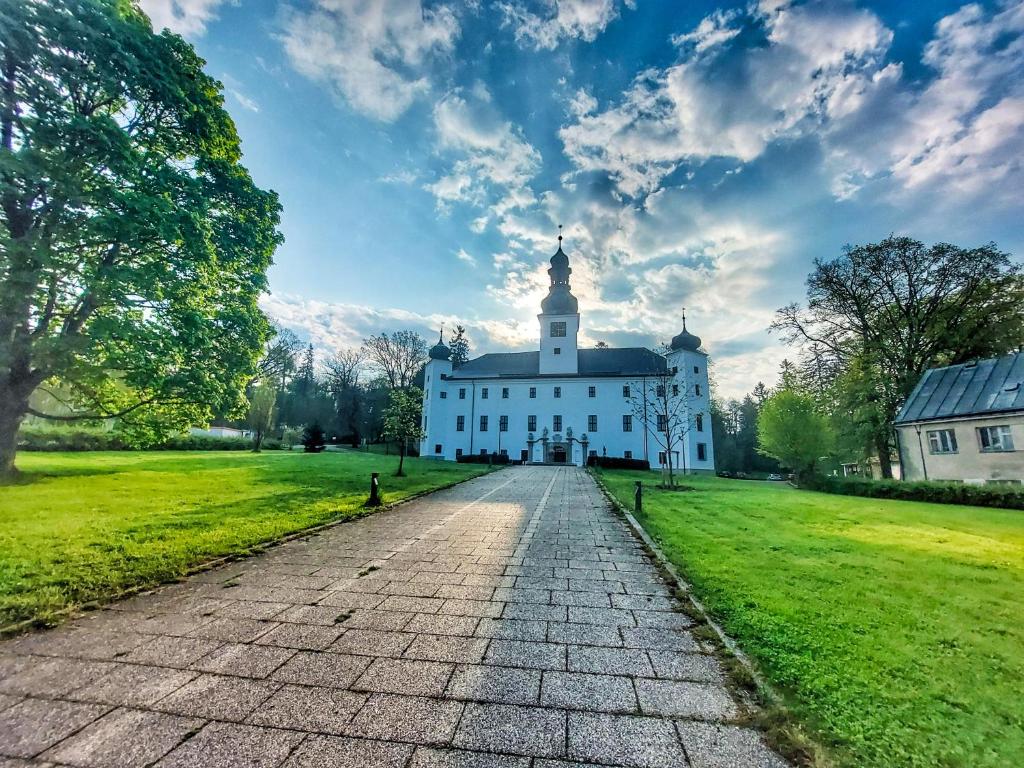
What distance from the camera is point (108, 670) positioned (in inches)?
113

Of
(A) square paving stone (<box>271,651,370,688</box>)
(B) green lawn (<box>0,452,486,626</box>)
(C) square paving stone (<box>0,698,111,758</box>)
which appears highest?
(B) green lawn (<box>0,452,486,626</box>)

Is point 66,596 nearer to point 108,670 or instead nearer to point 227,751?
point 108,670

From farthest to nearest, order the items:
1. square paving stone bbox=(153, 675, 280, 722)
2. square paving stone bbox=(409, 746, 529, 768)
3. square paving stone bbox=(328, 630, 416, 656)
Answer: square paving stone bbox=(328, 630, 416, 656) → square paving stone bbox=(153, 675, 280, 722) → square paving stone bbox=(409, 746, 529, 768)

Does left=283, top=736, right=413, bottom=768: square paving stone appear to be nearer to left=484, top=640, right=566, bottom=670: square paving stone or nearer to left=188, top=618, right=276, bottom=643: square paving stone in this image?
left=484, top=640, right=566, bottom=670: square paving stone

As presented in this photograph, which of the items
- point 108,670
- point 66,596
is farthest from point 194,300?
point 108,670

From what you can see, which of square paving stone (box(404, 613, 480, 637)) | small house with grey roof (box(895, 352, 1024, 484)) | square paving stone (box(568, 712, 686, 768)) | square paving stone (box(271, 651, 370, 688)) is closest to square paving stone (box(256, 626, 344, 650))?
square paving stone (box(271, 651, 370, 688))

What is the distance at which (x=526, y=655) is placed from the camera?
3135 mm

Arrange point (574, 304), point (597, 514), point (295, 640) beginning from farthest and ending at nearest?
point (574, 304), point (597, 514), point (295, 640)

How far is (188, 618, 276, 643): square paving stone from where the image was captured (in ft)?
11.0

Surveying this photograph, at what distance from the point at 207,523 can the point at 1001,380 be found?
30.8 m

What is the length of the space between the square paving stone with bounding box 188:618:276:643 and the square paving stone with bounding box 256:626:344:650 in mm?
101

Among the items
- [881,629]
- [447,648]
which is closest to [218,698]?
[447,648]

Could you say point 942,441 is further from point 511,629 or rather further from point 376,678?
point 376,678

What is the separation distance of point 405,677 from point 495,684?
60 centimetres
